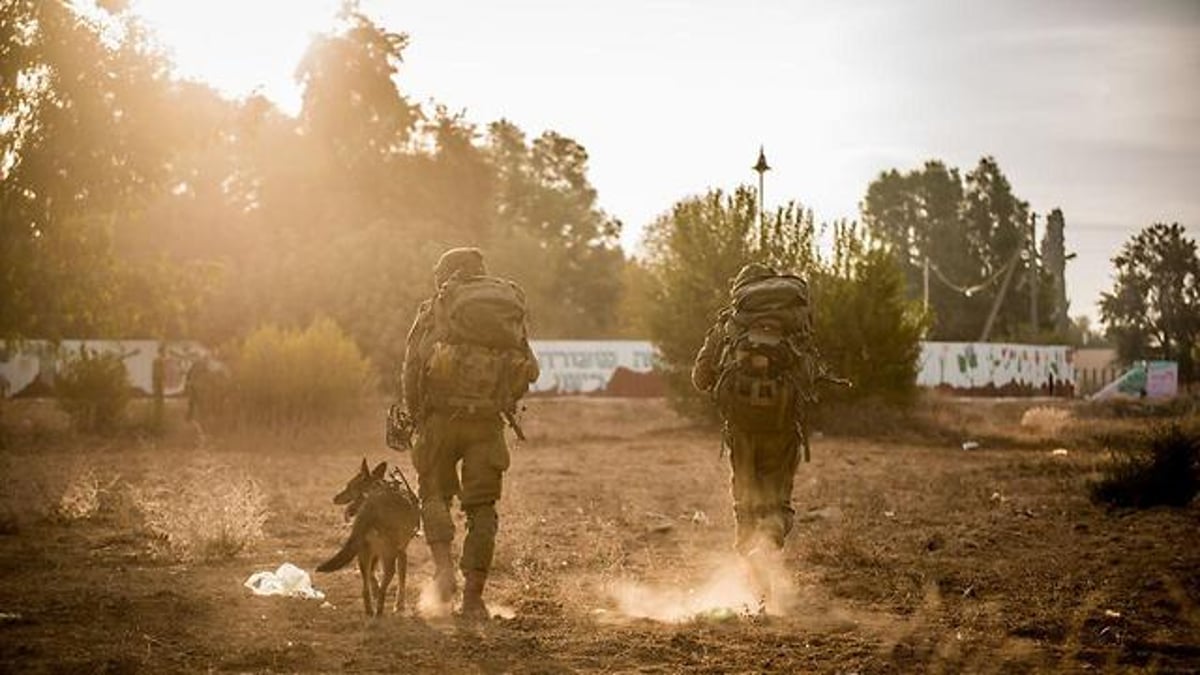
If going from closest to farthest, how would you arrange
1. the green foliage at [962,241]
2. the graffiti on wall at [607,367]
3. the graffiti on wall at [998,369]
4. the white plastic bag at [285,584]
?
the white plastic bag at [285,584], the graffiti on wall at [607,367], the graffiti on wall at [998,369], the green foliage at [962,241]

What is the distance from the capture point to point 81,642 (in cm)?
606

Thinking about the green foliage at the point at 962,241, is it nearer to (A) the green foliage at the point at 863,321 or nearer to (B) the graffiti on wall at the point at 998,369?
(B) the graffiti on wall at the point at 998,369

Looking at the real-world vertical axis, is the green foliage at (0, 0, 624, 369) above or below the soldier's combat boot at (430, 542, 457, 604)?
above

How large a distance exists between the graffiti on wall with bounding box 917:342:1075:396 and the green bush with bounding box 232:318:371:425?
104 feet

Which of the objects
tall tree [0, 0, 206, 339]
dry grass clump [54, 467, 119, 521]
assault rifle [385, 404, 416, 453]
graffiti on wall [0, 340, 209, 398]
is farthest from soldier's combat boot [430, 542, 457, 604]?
graffiti on wall [0, 340, 209, 398]

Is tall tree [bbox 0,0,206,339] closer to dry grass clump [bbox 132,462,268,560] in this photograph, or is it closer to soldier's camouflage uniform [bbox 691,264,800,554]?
dry grass clump [bbox 132,462,268,560]

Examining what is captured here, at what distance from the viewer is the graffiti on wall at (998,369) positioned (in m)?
51.5

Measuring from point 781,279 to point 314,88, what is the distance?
49112mm

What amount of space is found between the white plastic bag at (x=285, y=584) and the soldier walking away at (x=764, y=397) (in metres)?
2.78

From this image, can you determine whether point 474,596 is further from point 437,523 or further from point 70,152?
point 70,152

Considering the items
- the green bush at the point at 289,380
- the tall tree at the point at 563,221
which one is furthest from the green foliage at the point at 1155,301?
the green bush at the point at 289,380

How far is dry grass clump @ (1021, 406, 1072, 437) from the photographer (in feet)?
87.4

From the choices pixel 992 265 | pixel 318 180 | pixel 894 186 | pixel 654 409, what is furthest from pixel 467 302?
pixel 894 186

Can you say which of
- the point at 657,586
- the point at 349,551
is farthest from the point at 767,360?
the point at 349,551
